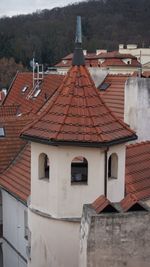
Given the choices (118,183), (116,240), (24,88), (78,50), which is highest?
(78,50)

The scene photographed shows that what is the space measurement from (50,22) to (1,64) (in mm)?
48467

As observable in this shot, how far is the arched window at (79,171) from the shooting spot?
13.6m

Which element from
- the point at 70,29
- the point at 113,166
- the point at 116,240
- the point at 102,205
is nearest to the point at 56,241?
the point at 113,166

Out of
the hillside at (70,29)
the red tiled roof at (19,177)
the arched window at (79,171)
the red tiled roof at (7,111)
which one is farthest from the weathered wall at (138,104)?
the hillside at (70,29)

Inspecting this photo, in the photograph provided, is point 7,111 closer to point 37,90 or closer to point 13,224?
point 37,90

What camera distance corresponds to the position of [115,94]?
2484 cm

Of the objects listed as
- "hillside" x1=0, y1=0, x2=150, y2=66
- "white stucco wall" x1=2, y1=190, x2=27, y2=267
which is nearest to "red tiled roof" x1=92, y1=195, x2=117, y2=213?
"white stucco wall" x1=2, y1=190, x2=27, y2=267

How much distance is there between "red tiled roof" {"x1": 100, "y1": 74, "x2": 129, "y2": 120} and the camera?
23350 mm

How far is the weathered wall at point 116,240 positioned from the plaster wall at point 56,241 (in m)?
2.22

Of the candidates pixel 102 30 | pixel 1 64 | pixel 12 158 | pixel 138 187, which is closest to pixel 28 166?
pixel 12 158

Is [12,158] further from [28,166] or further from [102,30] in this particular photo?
[102,30]

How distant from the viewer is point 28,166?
1872 centimetres

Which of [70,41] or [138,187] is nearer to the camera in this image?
[138,187]

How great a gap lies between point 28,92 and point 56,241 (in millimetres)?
25792
